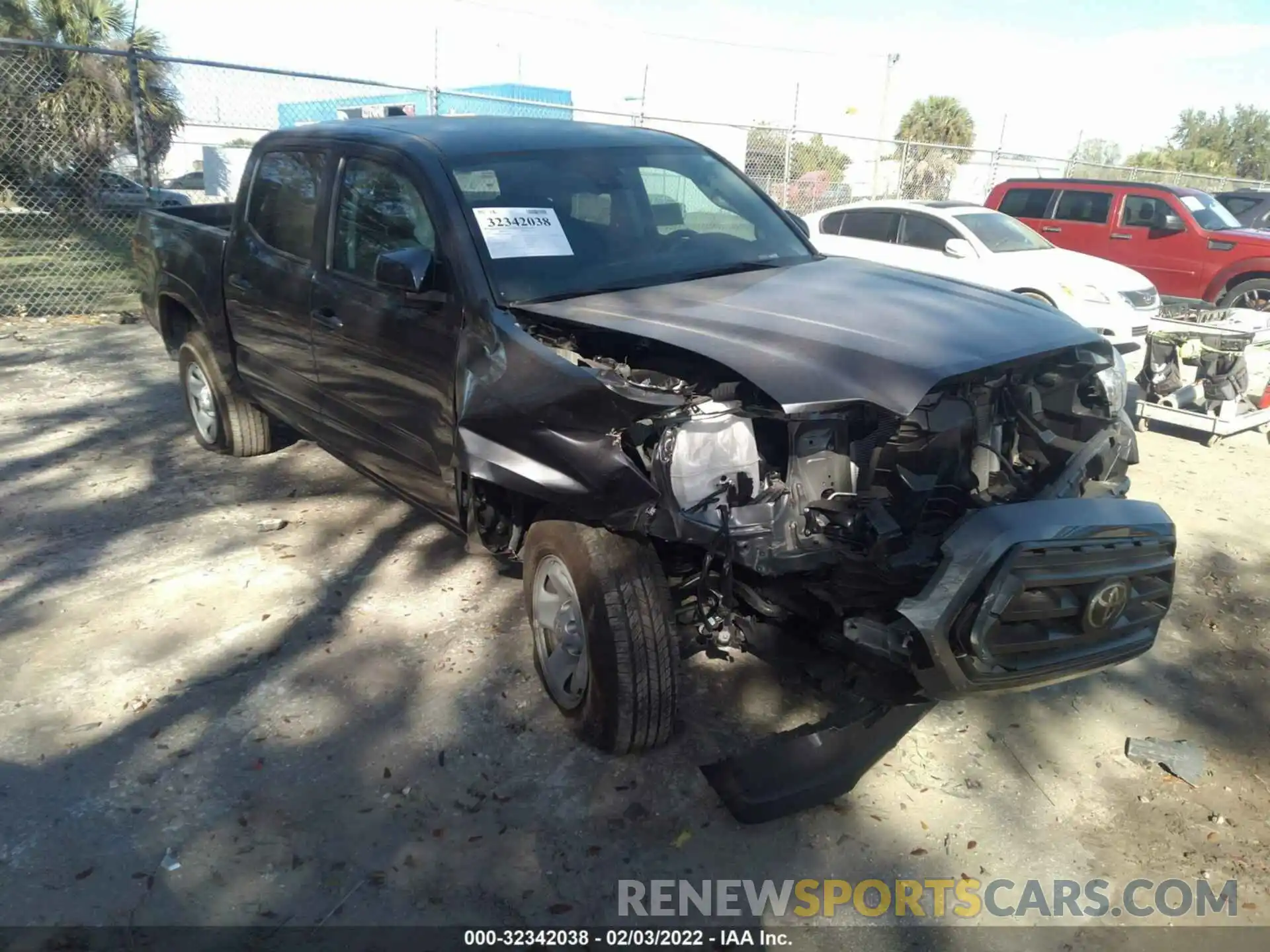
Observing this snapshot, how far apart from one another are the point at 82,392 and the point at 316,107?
65.9 ft

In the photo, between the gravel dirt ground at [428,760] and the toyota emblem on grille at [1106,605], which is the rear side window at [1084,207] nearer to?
the gravel dirt ground at [428,760]

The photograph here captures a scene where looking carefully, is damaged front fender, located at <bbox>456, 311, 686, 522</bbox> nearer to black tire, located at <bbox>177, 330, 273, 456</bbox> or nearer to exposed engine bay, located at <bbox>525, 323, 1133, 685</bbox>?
exposed engine bay, located at <bbox>525, 323, 1133, 685</bbox>

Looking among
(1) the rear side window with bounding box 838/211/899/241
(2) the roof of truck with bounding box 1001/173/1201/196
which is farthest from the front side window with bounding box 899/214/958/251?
(2) the roof of truck with bounding box 1001/173/1201/196

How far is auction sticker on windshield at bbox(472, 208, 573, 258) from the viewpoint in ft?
11.5

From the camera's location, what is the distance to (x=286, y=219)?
4609mm

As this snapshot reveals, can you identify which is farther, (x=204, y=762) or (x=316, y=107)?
(x=316, y=107)

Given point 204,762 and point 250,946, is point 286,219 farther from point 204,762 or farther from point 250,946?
point 250,946

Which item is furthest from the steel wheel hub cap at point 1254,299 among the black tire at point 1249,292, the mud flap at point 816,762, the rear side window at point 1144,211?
the mud flap at point 816,762

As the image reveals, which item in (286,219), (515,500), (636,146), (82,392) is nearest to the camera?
(515,500)

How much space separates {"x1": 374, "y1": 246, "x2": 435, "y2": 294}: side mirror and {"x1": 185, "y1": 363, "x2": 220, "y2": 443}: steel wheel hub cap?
9.53 feet

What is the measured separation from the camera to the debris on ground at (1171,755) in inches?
128

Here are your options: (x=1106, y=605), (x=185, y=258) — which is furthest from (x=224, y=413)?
(x=1106, y=605)

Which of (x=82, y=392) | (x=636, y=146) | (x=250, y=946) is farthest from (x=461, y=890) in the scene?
(x=82, y=392)

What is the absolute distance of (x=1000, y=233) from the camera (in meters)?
9.73
